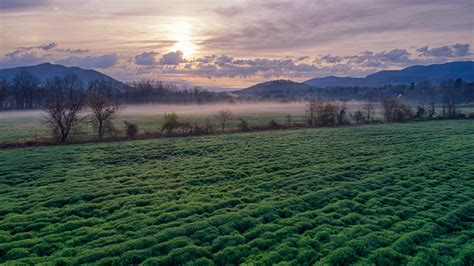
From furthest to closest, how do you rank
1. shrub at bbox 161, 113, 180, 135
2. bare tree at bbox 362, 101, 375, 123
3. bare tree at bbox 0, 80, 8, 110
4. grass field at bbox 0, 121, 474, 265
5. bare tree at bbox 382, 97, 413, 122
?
bare tree at bbox 0, 80, 8, 110, bare tree at bbox 362, 101, 375, 123, bare tree at bbox 382, 97, 413, 122, shrub at bbox 161, 113, 180, 135, grass field at bbox 0, 121, 474, 265

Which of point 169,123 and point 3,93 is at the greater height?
point 3,93

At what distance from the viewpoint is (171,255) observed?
1203cm

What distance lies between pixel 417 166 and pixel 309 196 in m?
13.8

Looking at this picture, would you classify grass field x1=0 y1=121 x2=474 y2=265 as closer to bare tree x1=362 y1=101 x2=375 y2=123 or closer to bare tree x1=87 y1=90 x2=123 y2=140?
bare tree x1=87 y1=90 x2=123 y2=140

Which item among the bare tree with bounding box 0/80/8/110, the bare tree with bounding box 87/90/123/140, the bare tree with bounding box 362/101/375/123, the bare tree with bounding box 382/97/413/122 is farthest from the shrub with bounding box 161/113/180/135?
the bare tree with bounding box 0/80/8/110

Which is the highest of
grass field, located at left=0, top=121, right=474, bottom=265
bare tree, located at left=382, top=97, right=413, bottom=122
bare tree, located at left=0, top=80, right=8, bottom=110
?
bare tree, located at left=0, top=80, right=8, bottom=110

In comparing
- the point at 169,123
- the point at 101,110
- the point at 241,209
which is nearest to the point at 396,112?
A: the point at 169,123

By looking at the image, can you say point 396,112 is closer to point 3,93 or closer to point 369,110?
point 369,110

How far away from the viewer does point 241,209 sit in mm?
17047

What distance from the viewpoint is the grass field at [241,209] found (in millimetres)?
12344

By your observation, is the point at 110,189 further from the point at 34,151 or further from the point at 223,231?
the point at 34,151

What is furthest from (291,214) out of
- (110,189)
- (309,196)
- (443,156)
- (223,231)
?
(443,156)

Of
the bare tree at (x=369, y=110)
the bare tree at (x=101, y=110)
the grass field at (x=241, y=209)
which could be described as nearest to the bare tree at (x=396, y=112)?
the bare tree at (x=369, y=110)

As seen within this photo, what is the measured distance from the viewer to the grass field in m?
12.3
